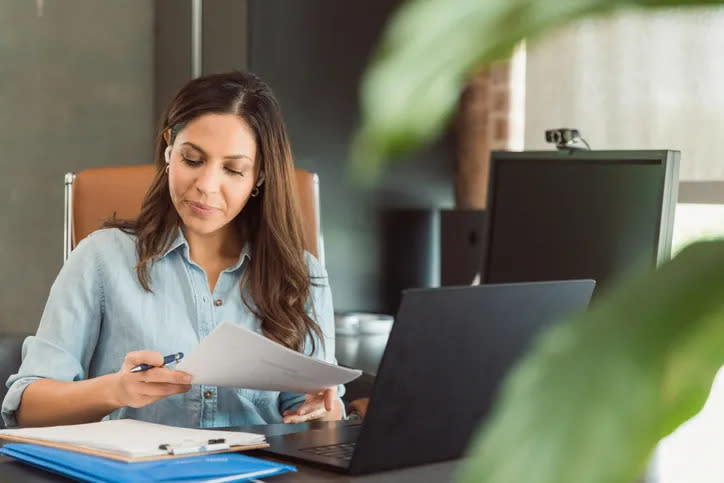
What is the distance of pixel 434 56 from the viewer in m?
0.21

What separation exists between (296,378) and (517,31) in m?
1.21

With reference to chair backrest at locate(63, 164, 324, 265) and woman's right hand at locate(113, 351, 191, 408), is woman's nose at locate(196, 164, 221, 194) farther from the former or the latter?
woman's right hand at locate(113, 351, 191, 408)

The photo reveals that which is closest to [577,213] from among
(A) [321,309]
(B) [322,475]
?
(A) [321,309]

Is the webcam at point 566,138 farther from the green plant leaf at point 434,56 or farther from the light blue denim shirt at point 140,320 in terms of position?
the green plant leaf at point 434,56

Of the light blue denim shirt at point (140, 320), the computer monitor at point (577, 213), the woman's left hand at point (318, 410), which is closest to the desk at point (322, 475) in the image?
the woman's left hand at point (318, 410)

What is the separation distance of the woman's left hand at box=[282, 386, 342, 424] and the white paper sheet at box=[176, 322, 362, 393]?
0.21m

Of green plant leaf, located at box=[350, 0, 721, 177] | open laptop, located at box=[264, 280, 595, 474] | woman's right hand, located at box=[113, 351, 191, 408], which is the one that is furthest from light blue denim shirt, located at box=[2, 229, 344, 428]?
green plant leaf, located at box=[350, 0, 721, 177]

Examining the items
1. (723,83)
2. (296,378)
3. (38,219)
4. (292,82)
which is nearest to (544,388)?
(296,378)

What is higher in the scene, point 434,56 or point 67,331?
point 434,56

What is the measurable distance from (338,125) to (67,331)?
1616 millimetres

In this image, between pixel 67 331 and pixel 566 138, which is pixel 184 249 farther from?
pixel 566 138

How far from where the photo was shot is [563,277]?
85.4 inches

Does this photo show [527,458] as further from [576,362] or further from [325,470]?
[325,470]

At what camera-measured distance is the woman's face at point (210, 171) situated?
184 cm
